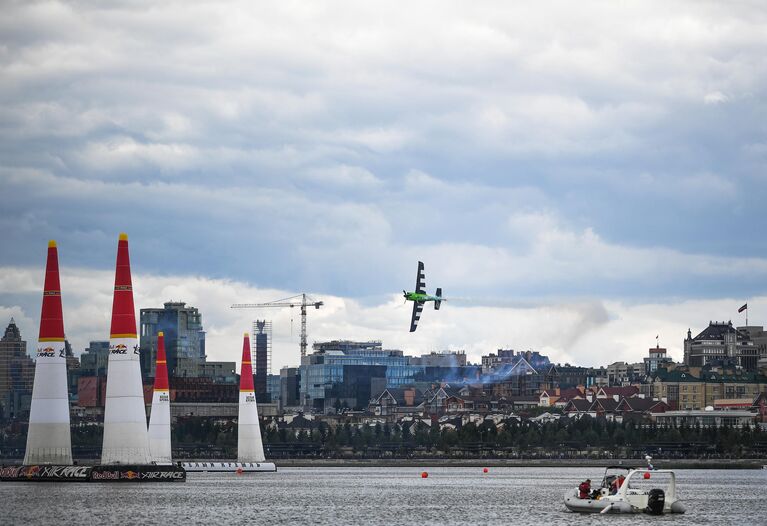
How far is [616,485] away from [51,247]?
1485 inches

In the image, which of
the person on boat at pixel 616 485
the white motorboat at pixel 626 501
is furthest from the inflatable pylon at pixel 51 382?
the person on boat at pixel 616 485

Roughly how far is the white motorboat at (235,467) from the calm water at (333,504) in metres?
1.88

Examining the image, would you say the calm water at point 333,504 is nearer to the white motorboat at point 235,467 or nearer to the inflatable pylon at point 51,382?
the white motorboat at point 235,467

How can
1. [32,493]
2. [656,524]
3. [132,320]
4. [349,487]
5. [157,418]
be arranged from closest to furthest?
1. [656,524]
2. [132,320]
3. [32,493]
4. [157,418]
5. [349,487]

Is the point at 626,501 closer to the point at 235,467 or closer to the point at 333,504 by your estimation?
the point at 333,504

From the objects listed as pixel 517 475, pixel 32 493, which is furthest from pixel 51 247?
pixel 517 475

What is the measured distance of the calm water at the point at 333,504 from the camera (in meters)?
91.2

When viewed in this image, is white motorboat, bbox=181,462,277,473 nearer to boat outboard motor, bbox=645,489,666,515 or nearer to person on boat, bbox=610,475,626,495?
person on boat, bbox=610,475,626,495

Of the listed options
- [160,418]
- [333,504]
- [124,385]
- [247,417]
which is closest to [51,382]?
[124,385]

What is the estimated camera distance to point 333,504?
10962cm

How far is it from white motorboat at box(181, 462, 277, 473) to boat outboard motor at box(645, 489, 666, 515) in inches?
2528

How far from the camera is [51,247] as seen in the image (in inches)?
4070

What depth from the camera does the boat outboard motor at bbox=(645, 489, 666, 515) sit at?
92088 millimetres

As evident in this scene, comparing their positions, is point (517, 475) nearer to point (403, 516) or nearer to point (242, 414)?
point (242, 414)
